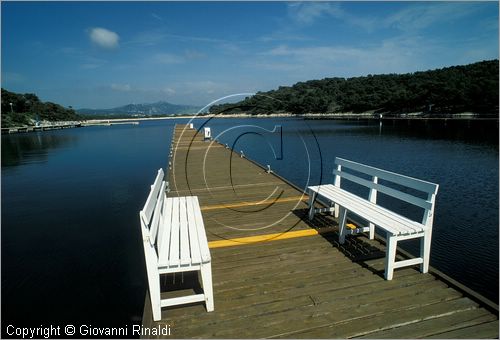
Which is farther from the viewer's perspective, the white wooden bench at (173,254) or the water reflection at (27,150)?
the water reflection at (27,150)

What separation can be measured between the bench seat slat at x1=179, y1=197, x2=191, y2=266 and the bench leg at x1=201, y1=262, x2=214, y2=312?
0.73 ft

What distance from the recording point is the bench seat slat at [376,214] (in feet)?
14.3

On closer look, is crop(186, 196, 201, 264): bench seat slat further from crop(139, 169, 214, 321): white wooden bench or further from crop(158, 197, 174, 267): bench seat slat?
crop(158, 197, 174, 267): bench seat slat

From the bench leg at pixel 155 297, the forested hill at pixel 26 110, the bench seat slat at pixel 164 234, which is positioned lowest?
the bench leg at pixel 155 297

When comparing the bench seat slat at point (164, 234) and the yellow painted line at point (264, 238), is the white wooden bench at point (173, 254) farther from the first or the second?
the yellow painted line at point (264, 238)

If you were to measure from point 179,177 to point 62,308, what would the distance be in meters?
7.21

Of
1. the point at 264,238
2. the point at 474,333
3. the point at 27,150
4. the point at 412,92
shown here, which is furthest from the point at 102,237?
the point at 412,92

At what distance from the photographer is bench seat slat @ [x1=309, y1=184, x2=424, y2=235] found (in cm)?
436

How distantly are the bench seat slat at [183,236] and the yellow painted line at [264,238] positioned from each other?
2.96ft

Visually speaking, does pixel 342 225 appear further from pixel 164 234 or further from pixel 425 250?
pixel 164 234

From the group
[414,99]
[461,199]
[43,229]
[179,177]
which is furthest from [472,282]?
[414,99]

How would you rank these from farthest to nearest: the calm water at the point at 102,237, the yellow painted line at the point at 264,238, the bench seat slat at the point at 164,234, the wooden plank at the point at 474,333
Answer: the calm water at the point at 102,237
the yellow painted line at the point at 264,238
the bench seat slat at the point at 164,234
the wooden plank at the point at 474,333

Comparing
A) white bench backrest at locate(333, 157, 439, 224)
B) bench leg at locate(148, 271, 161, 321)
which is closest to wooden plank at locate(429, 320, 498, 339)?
white bench backrest at locate(333, 157, 439, 224)

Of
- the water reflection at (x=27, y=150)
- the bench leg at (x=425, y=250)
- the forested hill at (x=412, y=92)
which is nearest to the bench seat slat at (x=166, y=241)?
the bench leg at (x=425, y=250)
